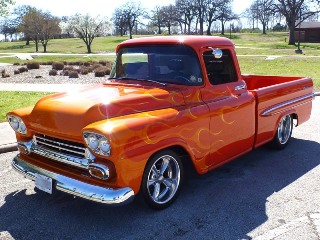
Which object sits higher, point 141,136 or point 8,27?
point 8,27

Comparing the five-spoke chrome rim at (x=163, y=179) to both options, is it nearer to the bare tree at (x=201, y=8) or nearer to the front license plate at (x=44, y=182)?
the front license plate at (x=44, y=182)

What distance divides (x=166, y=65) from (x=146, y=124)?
115 cm

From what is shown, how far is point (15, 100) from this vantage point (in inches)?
408

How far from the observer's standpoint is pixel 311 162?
5.42m

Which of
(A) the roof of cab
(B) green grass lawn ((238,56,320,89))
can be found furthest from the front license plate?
(B) green grass lawn ((238,56,320,89))

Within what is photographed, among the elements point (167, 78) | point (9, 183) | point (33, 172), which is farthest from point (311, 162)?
point (9, 183)

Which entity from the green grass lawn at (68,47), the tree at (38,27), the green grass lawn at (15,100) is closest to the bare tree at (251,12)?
the green grass lawn at (68,47)

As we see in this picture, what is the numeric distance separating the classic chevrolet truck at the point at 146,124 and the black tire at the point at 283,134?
26.3 inches

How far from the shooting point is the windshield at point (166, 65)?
170 inches

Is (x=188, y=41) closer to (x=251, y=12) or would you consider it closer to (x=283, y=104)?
(x=283, y=104)

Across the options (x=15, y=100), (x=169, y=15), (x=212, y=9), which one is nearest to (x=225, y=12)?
(x=212, y=9)

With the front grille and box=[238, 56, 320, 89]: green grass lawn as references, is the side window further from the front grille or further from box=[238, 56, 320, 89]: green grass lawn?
box=[238, 56, 320, 89]: green grass lawn

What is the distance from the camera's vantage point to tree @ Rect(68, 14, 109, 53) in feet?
160

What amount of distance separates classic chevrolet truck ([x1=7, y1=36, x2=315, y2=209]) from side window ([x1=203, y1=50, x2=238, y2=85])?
1 centimetres
